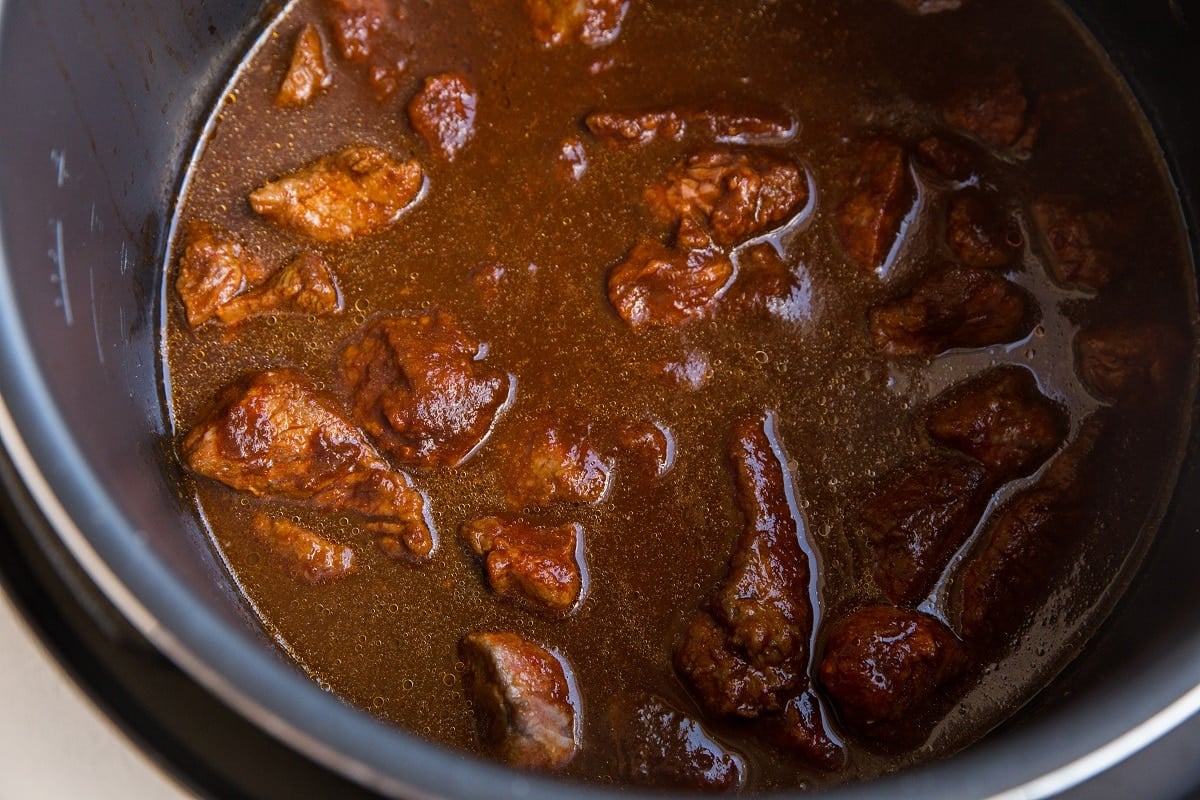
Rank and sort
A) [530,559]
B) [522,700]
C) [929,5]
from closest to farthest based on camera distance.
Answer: [522,700] < [530,559] < [929,5]

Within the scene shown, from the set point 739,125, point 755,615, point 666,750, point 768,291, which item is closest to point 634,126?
point 739,125

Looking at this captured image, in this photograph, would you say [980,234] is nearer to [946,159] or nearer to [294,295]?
[946,159]

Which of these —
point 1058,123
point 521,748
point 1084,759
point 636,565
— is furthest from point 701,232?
point 1084,759

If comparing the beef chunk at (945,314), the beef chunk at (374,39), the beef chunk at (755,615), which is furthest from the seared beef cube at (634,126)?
the beef chunk at (755,615)

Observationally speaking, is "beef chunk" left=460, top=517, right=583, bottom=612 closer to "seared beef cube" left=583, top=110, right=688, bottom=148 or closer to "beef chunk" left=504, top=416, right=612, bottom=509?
"beef chunk" left=504, top=416, right=612, bottom=509

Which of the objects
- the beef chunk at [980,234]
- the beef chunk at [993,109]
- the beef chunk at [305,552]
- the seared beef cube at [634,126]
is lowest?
the beef chunk at [305,552]

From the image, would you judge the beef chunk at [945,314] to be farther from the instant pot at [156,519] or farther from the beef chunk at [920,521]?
the instant pot at [156,519]
